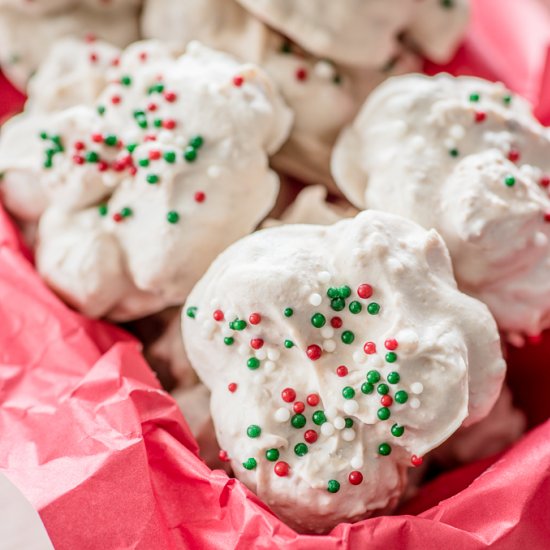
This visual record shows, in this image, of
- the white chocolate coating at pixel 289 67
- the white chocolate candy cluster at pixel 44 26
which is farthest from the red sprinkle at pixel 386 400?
the white chocolate candy cluster at pixel 44 26

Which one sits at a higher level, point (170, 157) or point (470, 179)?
point (470, 179)

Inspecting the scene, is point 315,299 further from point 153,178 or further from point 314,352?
point 153,178

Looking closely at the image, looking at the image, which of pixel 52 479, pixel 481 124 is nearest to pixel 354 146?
pixel 481 124

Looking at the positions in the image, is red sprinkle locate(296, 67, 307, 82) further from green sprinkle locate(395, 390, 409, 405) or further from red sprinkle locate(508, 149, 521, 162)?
green sprinkle locate(395, 390, 409, 405)

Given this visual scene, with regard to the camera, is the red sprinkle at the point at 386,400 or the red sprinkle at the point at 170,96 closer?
the red sprinkle at the point at 386,400

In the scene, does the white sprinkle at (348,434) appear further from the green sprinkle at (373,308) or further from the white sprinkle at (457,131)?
the white sprinkle at (457,131)

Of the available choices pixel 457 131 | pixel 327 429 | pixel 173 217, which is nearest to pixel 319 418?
pixel 327 429

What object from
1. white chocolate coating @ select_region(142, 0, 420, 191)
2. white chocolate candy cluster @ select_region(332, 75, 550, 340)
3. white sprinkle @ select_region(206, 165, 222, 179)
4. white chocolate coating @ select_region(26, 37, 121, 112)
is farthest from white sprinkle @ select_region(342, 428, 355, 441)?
white chocolate coating @ select_region(26, 37, 121, 112)
